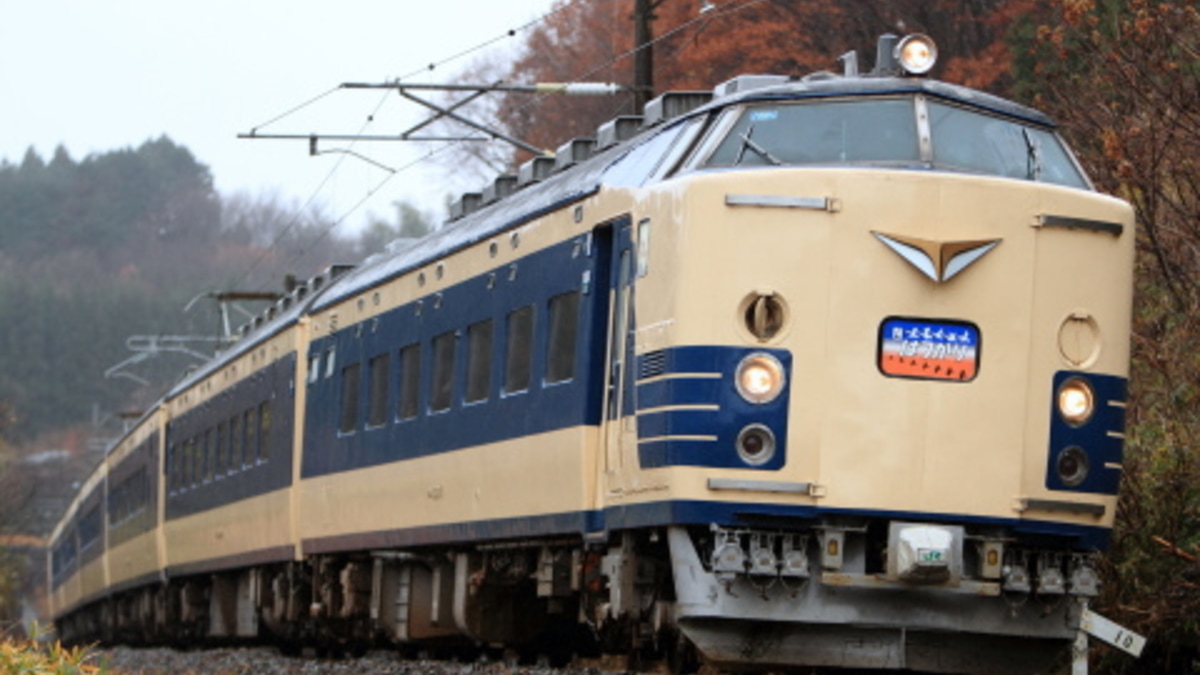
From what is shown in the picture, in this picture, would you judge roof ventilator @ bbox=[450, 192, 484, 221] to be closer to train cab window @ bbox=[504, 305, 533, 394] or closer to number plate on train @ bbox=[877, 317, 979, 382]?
train cab window @ bbox=[504, 305, 533, 394]

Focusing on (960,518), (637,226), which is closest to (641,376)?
A: (637,226)

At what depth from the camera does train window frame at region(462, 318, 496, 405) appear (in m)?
14.1

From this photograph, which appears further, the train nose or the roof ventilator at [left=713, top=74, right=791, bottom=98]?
the roof ventilator at [left=713, top=74, right=791, bottom=98]

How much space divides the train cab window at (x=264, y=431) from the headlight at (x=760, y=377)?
12.0 meters

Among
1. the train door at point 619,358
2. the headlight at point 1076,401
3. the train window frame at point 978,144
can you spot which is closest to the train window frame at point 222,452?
the train door at point 619,358

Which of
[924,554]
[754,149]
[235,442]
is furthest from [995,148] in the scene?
[235,442]

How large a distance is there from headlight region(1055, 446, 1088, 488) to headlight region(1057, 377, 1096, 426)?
13 cm

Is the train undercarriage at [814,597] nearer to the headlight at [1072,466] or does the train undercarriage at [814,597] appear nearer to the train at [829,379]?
the train at [829,379]

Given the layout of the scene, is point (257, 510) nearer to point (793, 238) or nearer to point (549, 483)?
point (549, 483)

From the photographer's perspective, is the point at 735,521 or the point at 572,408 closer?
the point at 735,521

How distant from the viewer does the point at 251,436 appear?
75.7 feet

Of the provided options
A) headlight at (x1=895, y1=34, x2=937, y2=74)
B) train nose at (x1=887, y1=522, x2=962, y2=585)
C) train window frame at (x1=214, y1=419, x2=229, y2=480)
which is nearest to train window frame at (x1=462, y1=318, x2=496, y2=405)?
headlight at (x1=895, y1=34, x2=937, y2=74)

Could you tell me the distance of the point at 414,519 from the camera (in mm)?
15633

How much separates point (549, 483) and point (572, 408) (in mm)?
632
